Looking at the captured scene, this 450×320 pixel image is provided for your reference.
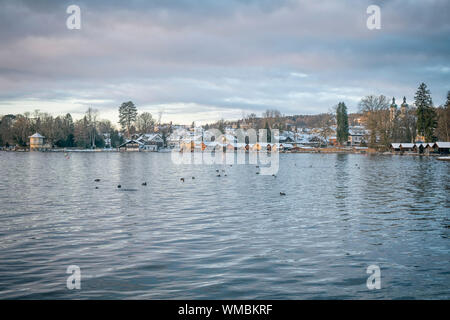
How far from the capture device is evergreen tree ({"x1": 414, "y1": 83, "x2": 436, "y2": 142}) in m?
95.9

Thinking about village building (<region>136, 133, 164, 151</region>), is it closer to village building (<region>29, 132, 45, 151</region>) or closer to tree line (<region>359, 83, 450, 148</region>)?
village building (<region>29, 132, 45, 151</region>)

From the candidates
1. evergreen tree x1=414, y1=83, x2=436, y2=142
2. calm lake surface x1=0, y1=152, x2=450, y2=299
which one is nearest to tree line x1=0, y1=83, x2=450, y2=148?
evergreen tree x1=414, y1=83, x2=436, y2=142

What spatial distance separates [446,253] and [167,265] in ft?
27.0

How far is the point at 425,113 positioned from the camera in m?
96.2

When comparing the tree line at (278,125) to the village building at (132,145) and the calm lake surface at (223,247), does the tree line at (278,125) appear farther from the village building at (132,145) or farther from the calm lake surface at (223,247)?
the calm lake surface at (223,247)

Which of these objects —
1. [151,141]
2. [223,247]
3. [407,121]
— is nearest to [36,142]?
[151,141]

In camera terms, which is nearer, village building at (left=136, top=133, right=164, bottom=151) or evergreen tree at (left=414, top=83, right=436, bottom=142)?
evergreen tree at (left=414, top=83, right=436, bottom=142)

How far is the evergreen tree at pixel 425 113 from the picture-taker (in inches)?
3775

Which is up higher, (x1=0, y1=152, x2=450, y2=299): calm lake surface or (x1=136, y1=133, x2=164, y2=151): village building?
(x1=136, y1=133, x2=164, y2=151): village building

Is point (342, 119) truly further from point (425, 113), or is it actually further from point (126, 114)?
point (126, 114)

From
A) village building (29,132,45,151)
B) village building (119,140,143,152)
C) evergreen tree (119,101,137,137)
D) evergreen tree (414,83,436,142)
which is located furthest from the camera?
evergreen tree (119,101,137,137)

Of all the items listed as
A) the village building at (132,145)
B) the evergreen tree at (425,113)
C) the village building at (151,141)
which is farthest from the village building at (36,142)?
the evergreen tree at (425,113)

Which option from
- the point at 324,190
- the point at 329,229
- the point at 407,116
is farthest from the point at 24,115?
the point at 329,229
